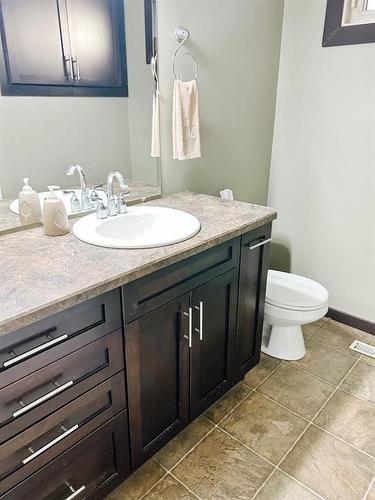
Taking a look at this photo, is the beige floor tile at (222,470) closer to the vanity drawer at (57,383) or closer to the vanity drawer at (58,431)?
the vanity drawer at (58,431)

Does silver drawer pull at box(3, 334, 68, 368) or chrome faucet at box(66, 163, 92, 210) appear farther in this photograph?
chrome faucet at box(66, 163, 92, 210)

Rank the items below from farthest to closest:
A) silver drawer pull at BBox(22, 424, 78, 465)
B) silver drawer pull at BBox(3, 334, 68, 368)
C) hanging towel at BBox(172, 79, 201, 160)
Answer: hanging towel at BBox(172, 79, 201, 160) < silver drawer pull at BBox(22, 424, 78, 465) < silver drawer pull at BBox(3, 334, 68, 368)

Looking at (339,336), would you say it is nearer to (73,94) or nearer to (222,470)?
(222,470)

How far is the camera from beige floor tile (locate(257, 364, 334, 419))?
175cm

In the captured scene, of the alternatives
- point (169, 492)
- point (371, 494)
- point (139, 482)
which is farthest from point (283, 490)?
point (139, 482)

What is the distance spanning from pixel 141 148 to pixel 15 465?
4.26 feet

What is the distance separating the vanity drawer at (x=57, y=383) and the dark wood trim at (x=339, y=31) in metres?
1.91

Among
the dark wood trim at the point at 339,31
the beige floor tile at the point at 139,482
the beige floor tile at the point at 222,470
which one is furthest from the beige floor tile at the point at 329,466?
the dark wood trim at the point at 339,31

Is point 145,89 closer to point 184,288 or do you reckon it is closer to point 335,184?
point 184,288

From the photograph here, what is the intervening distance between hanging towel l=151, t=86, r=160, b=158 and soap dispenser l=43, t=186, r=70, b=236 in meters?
0.61

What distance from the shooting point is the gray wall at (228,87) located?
1705 mm

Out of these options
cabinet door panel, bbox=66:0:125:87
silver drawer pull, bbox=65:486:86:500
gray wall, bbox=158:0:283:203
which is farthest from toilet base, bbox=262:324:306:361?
cabinet door panel, bbox=66:0:125:87

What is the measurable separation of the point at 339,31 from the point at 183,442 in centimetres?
218

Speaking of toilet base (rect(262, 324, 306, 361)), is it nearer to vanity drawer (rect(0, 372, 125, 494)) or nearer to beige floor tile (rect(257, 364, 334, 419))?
beige floor tile (rect(257, 364, 334, 419))
